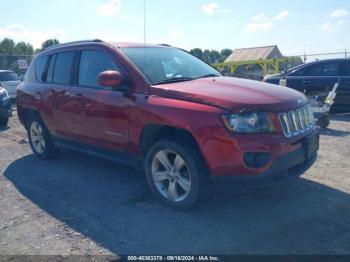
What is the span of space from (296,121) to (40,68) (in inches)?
171

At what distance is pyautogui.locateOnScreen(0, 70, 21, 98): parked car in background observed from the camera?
1570cm

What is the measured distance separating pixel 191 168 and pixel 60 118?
2663 mm

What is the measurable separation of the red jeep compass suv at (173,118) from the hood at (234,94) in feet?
0.03

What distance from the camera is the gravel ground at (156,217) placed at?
3387mm

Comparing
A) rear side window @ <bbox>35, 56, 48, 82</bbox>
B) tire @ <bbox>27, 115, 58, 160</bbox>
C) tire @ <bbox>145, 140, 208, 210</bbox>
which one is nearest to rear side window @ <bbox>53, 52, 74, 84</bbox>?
rear side window @ <bbox>35, 56, 48, 82</bbox>

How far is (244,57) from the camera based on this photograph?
36375 mm

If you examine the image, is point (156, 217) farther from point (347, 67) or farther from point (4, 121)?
point (347, 67)

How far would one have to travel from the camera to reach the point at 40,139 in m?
6.47

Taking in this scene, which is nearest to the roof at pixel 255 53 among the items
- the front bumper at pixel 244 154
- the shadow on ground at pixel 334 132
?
the shadow on ground at pixel 334 132

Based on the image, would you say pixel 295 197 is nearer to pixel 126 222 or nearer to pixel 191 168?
pixel 191 168

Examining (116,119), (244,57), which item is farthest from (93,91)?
(244,57)

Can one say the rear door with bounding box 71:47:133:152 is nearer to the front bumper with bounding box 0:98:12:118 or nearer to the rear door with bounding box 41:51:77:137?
the rear door with bounding box 41:51:77:137

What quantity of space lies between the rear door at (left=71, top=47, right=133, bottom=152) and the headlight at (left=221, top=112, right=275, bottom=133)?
1303 millimetres

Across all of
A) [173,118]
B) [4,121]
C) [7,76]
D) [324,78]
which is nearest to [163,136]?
[173,118]
